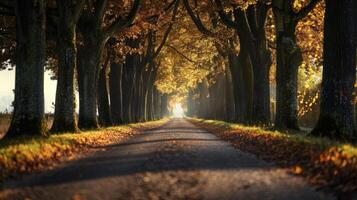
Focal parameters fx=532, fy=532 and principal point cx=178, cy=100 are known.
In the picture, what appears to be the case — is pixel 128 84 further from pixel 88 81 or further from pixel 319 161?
pixel 319 161

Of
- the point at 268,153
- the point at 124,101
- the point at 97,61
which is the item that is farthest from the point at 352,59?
the point at 124,101

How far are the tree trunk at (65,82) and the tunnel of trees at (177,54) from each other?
0.12 feet

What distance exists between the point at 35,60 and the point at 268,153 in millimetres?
7588

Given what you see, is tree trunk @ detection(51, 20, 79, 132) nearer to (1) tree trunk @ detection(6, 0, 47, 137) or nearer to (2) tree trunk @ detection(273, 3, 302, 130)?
(1) tree trunk @ detection(6, 0, 47, 137)

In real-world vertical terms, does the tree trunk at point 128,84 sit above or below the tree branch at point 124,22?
below

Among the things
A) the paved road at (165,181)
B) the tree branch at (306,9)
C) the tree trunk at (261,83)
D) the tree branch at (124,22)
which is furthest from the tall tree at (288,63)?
the paved road at (165,181)

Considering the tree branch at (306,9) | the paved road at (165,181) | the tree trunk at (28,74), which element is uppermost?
the tree branch at (306,9)

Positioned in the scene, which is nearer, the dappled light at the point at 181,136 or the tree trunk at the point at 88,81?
the dappled light at the point at 181,136

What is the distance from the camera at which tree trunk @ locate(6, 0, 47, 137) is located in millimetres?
15797

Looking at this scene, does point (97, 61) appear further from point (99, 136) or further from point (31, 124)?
point (31, 124)

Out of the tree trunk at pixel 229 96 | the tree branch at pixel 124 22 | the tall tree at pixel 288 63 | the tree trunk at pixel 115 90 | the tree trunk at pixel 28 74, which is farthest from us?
the tree trunk at pixel 229 96

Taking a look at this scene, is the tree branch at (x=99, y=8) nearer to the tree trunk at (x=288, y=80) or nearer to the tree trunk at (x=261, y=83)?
the tree trunk at (x=261, y=83)

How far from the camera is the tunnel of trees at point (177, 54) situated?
15375mm

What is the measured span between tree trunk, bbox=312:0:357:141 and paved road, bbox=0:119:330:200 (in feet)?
15.7
